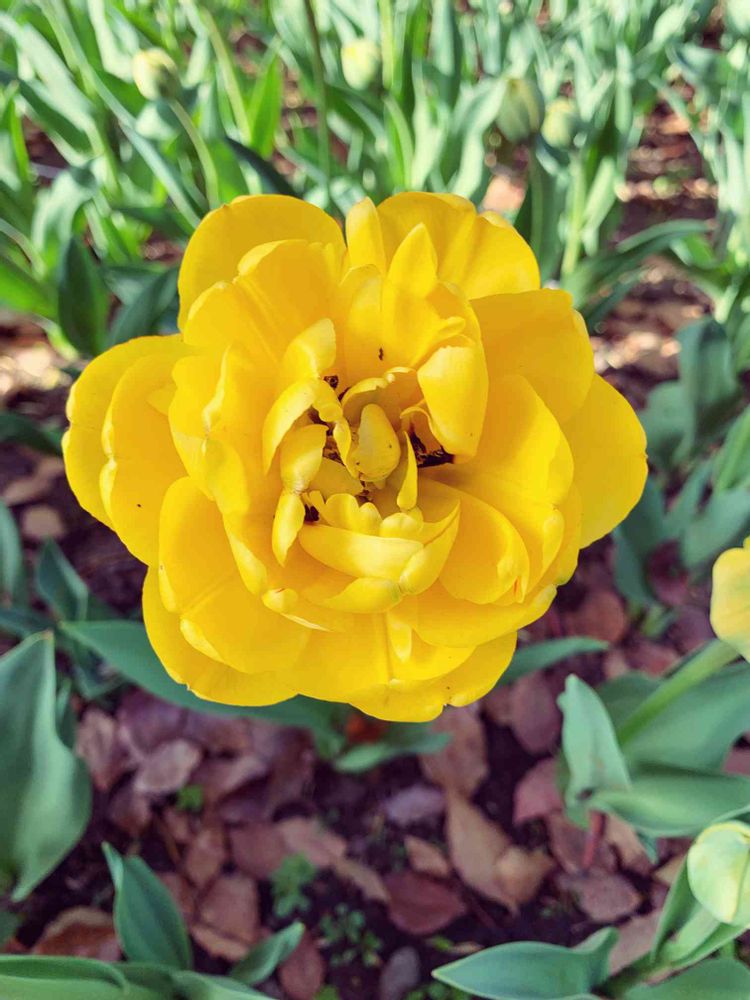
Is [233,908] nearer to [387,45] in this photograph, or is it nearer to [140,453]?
[140,453]

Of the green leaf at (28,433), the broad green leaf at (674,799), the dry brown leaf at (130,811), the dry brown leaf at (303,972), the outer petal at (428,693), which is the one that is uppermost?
the outer petal at (428,693)

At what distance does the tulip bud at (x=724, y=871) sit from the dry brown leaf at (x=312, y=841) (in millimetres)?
572

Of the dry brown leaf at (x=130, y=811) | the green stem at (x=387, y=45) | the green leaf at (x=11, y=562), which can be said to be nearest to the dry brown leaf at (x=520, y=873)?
the dry brown leaf at (x=130, y=811)

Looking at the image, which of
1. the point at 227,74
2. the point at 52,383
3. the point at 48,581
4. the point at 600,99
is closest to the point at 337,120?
the point at 227,74

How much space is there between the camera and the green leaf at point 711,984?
0.64 m

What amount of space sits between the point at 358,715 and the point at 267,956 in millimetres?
314

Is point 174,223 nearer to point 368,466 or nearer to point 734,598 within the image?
point 368,466

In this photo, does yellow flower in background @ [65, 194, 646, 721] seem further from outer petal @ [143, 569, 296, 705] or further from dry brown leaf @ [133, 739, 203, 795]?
dry brown leaf @ [133, 739, 203, 795]

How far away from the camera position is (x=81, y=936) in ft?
3.09

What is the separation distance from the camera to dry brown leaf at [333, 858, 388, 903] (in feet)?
3.27

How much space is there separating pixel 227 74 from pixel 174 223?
0.24 m

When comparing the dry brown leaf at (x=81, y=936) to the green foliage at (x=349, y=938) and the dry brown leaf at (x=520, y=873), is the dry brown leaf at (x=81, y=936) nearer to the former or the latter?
the green foliage at (x=349, y=938)

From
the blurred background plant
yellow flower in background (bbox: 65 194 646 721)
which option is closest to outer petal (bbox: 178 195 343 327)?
Result: yellow flower in background (bbox: 65 194 646 721)

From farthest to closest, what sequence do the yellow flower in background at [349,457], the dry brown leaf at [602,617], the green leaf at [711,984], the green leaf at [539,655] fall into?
the dry brown leaf at [602,617] → the green leaf at [539,655] → the green leaf at [711,984] → the yellow flower in background at [349,457]
